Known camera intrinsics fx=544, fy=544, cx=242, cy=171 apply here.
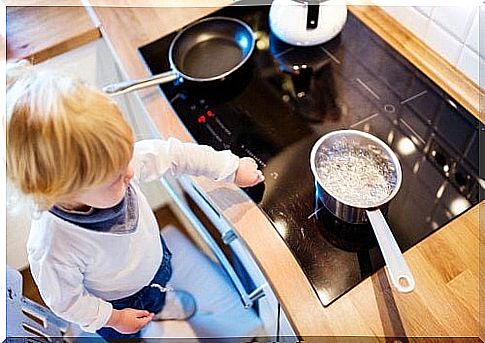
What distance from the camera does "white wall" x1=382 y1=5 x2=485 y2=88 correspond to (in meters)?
0.92

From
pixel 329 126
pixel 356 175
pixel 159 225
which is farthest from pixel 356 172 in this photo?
pixel 159 225

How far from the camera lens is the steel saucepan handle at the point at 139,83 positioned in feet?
3.04

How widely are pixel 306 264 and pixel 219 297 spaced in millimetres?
264

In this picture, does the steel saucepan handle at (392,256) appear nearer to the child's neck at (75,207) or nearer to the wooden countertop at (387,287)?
the wooden countertop at (387,287)

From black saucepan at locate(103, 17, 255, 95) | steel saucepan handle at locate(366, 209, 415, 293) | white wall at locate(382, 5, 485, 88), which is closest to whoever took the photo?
steel saucepan handle at locate(366, 209, 415, 293)

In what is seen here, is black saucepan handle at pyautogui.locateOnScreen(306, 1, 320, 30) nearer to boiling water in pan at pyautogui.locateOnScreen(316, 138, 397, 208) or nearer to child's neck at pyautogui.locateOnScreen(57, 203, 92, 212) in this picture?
boiling water in pan at pyautogui.locateOnScreen(316, 138, 397, 208)

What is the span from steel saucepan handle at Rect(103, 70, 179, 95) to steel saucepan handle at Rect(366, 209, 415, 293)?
44cm

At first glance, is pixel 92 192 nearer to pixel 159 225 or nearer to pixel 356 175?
pixel 356 175

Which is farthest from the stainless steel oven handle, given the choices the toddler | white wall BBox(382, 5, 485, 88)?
white wall BBox(382, 5, 485, 88)

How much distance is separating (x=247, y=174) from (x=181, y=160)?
0.11 metres

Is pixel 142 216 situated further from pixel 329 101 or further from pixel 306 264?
pixel 329 101

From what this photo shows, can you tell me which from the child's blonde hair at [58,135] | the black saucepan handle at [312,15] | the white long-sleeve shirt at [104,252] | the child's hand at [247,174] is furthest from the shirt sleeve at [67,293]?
the black saucepan handle at [312,15]

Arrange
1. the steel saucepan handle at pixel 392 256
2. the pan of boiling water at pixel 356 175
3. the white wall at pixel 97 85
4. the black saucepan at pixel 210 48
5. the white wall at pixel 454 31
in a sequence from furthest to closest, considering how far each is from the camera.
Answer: the white wall at pixel 97 85, the black saucepan at pixel 210 48, the white wall at pixel 454 31, the pan of boiling water at pixel 356 175, the steel saucepan handle at pixel 392 256

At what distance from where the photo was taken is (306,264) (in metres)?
0.81
